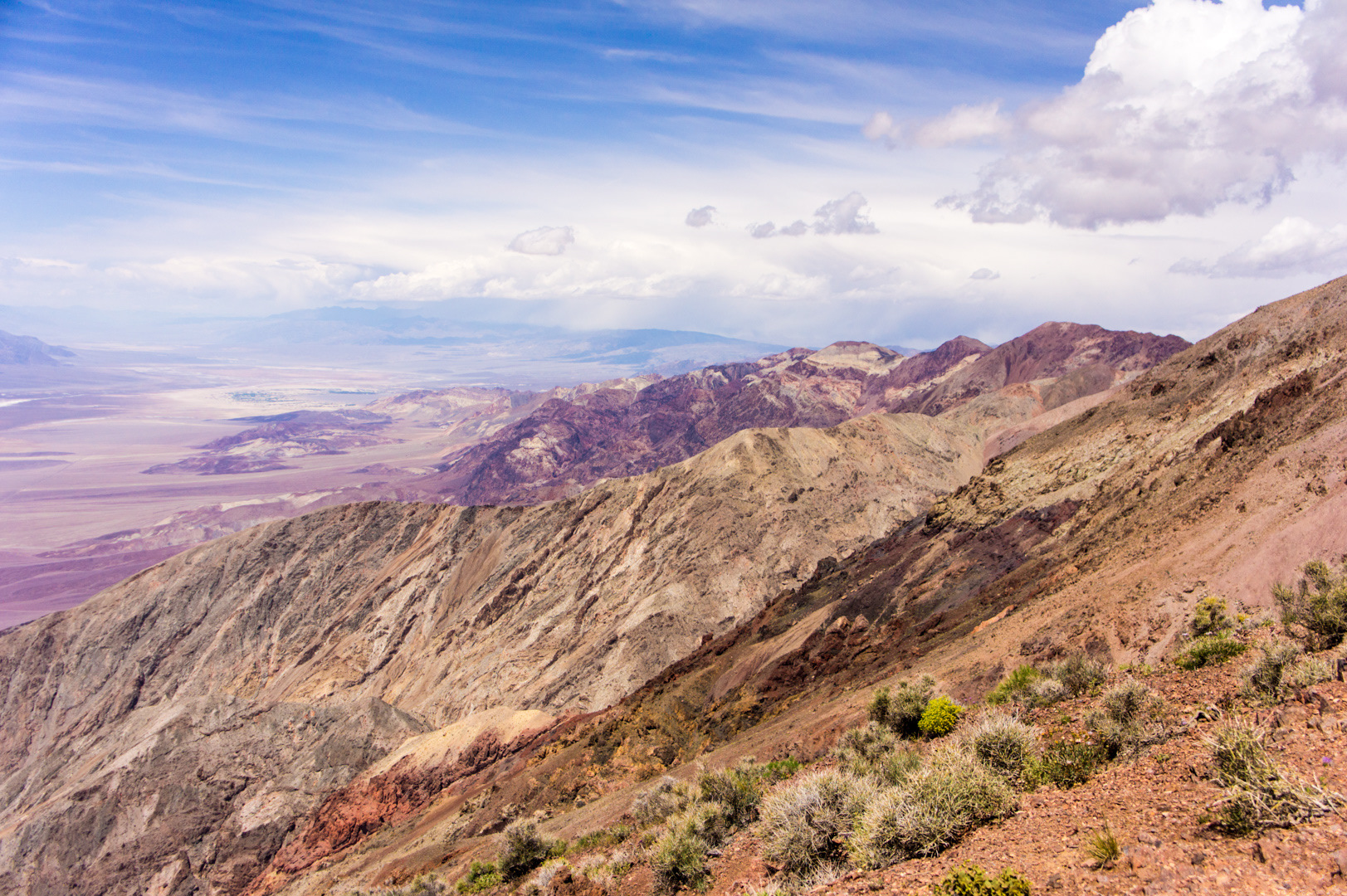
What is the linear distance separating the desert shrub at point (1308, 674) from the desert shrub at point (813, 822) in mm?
5363

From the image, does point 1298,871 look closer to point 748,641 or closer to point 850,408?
point 748,641

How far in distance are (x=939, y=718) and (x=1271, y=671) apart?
18.5 feet

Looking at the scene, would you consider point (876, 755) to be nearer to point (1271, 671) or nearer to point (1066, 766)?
point (1066, 766)

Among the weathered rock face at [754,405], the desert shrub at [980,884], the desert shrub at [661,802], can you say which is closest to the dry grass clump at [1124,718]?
the desert shrub at [980,884]

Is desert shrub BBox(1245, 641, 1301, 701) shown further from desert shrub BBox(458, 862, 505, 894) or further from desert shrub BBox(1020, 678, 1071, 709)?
desert shrub BBox(458, 862, 505, 894)

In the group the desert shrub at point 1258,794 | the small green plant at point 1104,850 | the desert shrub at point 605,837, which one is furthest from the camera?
the desert shrub at point 605,837

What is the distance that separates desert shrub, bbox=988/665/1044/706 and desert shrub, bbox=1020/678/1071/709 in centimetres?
51

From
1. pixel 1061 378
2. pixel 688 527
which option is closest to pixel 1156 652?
pixel 688 527

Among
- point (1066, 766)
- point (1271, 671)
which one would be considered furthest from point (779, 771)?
point (1271, 671)

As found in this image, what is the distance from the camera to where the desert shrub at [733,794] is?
1087 centimetres

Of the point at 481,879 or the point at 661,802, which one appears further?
the point at 481,879

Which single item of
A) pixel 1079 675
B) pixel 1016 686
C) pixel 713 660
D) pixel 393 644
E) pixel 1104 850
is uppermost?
pixel 1104 850

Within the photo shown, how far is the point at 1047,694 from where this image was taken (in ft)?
37.5

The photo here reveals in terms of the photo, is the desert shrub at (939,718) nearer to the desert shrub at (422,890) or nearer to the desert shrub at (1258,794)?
the desert shrub at (1258,794)
